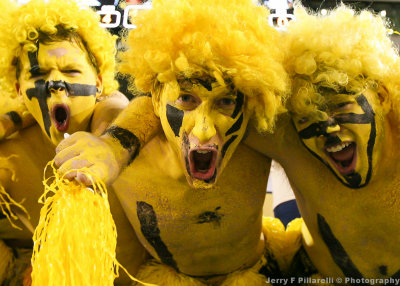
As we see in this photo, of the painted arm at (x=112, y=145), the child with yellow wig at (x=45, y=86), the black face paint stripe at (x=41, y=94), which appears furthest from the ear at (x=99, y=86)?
the painted arm at (x=112, y=145)

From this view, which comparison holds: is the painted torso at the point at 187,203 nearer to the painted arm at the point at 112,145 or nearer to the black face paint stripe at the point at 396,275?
the painted arm at the point at 112,145

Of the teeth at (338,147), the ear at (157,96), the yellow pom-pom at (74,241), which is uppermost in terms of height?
the ear at (157,96)

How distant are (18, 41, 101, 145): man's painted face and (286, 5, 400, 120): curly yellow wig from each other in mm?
663

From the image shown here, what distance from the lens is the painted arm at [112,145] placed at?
0.93 meters

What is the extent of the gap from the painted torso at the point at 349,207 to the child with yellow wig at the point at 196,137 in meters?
0.10

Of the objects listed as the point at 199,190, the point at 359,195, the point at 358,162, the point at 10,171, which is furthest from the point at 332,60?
the point at 10,171

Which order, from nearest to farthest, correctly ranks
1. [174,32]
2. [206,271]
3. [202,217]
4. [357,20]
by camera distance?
1. [174,32]
2. [357,20]
3. [202,217]
4. [206,271]

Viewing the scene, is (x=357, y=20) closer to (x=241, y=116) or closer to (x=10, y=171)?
(x=241, y=116)

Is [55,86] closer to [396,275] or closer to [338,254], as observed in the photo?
[338,254]

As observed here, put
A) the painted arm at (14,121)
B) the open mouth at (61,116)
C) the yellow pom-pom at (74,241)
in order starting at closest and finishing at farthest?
the yellow pom-pom at (74,241)
the open mouth at (61,116)
the painted arm at (14,121)

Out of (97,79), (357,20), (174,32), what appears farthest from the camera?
(97,79)

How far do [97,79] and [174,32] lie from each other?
567 mm

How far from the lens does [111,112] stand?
4.69 ft

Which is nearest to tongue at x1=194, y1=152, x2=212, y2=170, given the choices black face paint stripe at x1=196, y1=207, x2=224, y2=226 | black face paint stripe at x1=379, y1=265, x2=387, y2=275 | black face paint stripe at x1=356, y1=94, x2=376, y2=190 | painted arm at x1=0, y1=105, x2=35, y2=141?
black face paint stripe at x1=196, y1=207, x2=224, y2=226
